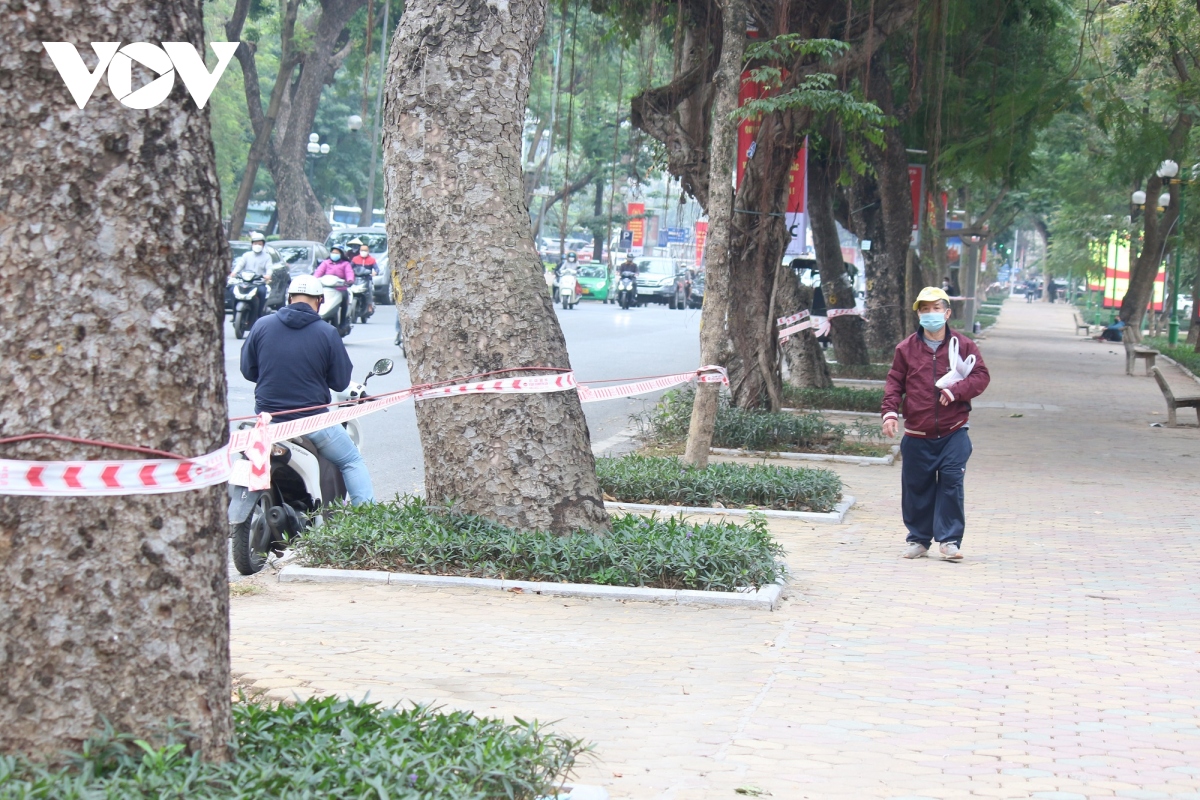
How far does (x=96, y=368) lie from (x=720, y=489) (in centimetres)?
709

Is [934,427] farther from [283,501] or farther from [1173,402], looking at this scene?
[1173,402]

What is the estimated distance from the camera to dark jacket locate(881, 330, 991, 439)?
28.4ft

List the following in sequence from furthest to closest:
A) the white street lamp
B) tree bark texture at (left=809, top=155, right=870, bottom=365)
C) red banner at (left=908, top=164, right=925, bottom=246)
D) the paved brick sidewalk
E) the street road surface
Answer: the white street lamp → red banner at (left=908, top=164, right=925, bottom=246) → tree bark texture at (left=809, top=155, right=870, bottom=365) → the street road surface → the paved brick sidewalk

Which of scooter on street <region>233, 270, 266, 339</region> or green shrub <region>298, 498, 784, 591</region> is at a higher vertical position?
scooter on street <region>233, 270, 266, 339</region>

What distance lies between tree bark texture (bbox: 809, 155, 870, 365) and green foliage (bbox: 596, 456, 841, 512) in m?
9.26

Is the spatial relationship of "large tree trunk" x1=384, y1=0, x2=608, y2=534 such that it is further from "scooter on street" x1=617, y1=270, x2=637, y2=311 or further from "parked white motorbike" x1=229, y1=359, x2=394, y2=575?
"scooter on street" x1=617, y1=270, x2=637, y2=311

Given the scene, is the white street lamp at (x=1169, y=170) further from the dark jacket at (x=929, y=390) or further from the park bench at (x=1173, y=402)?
the dark jacket at (x=929, y=390)

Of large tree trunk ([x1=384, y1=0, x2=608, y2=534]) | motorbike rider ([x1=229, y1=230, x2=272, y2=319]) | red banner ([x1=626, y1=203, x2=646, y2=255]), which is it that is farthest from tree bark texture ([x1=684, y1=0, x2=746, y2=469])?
red banner ([x1=626, y1=203, x2=646, y2=255])

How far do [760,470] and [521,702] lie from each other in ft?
19.6

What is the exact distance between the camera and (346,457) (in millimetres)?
8352

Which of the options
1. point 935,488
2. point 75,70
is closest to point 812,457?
point 935,488

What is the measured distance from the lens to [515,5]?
810 cm

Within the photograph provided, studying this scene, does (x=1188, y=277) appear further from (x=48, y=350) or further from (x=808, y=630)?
(x=48, y=350)

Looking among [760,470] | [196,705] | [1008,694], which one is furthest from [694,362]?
[196,705]
